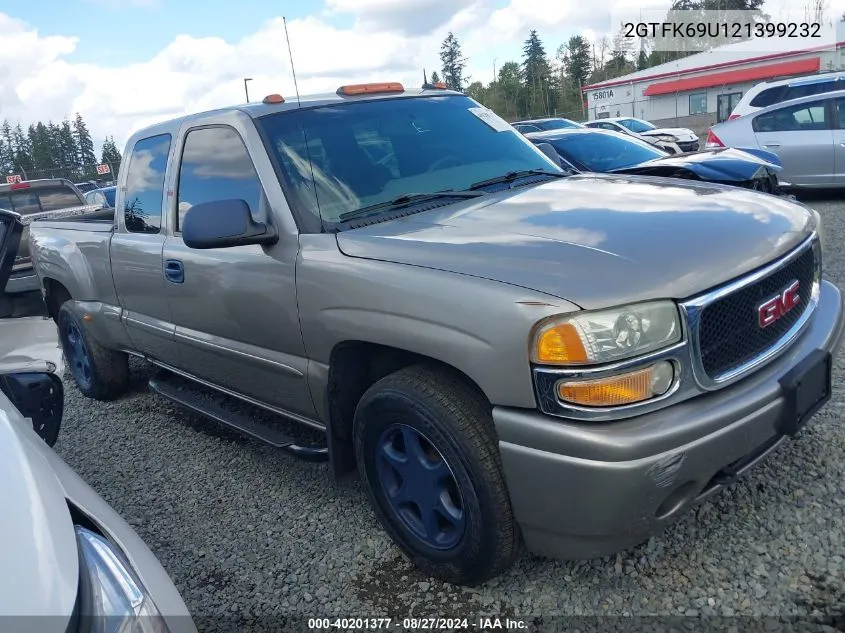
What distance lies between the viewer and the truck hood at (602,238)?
2.12 meters

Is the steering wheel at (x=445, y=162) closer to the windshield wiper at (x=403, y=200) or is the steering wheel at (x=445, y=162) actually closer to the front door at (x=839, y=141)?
the windshield wiper at (x=403, y=200)

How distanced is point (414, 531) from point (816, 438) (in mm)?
1973

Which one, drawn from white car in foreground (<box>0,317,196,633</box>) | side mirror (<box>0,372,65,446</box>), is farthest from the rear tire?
white car in foreground (<box>0,317,196,633</box>)

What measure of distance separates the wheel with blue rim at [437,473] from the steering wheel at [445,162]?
114 cm

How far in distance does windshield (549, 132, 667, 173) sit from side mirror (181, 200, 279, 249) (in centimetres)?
487

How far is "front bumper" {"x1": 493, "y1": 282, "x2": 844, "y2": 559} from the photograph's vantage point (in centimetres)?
201

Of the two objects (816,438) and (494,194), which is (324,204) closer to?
(494,194)

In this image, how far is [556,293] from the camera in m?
2.07

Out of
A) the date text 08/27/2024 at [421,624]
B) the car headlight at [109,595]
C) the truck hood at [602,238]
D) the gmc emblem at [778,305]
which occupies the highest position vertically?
the truck hood at [602,238]

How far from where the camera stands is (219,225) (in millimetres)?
2773

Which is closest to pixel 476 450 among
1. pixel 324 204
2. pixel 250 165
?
pixel 324 204

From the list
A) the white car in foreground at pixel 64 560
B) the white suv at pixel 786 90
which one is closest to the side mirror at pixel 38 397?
the white car in foreground at pixel 64 560

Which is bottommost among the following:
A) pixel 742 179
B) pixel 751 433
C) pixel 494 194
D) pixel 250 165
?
pixel 751 433

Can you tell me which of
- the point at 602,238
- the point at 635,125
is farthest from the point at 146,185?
the point at 635,125
